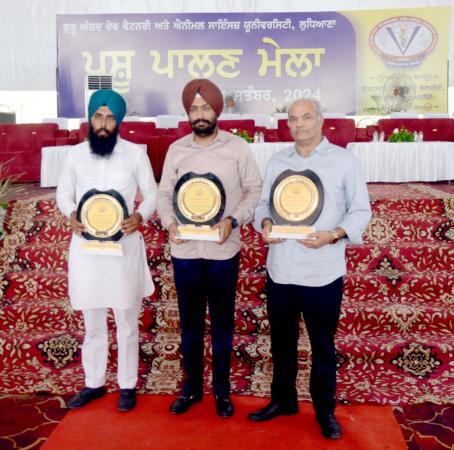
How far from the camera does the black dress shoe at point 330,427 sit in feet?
7.14

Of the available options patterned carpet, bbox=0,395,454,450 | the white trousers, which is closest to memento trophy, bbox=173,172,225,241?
the white trousers

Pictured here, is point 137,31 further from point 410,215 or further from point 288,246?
point 288,246

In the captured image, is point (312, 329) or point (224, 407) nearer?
point (312, 329)

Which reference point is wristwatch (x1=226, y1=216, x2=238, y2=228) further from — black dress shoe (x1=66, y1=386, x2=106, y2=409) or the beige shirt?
black dress shoe (x1=66, y1=386, x2=106, y2=409)

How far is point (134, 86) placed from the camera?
10.7m

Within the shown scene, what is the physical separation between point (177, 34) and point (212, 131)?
30.2 feet

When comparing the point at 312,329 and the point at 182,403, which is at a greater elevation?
the point at 312,329

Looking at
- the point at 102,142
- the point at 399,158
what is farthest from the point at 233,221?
the point at 399,158

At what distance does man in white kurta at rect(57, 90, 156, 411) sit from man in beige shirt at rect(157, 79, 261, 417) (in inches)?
5.1

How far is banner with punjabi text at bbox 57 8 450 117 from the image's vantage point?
1052 centimetres

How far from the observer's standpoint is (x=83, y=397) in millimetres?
2482

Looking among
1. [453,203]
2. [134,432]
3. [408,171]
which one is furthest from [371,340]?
[408,171]

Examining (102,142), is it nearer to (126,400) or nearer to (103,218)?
(103,218)

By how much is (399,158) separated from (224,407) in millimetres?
4401
